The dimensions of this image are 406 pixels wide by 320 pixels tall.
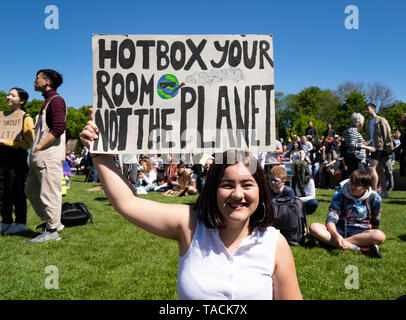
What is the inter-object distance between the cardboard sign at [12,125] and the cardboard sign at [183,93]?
13.1 feet

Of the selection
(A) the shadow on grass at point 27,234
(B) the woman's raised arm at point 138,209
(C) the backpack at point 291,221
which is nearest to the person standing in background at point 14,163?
(A) the shadow on grass at point 27,234

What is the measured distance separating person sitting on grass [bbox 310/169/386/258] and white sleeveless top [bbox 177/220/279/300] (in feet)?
10.9

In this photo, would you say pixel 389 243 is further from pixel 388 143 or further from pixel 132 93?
pixel 132 93

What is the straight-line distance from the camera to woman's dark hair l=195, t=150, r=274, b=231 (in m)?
1.65

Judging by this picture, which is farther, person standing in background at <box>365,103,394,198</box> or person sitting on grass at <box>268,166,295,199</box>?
person standing in background at <box>365,103,394,198</box>

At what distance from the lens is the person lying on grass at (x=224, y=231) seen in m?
1.54

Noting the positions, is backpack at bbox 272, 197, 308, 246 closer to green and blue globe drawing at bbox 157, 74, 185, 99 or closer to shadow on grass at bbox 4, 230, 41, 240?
green and blue globe drawing at bbox 157, 74, 185, 99

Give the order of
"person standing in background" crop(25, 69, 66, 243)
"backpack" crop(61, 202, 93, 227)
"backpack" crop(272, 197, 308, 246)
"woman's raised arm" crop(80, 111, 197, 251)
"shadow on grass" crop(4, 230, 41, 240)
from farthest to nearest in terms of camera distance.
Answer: "backpack" crop(61, 202, 93, 227)
"shadow on grass" crop(4, 230, 41, 240)
"backpack" crop(272, 197, 308, 246)
"person standing in background" crop(25, 69, 66, 243)
"woman's raised arm" crop(80, 111, 197, 251)

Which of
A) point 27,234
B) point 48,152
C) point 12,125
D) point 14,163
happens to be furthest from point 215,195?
point 27,234

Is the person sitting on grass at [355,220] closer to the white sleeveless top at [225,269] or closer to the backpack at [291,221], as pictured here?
the backpack at [291,221]

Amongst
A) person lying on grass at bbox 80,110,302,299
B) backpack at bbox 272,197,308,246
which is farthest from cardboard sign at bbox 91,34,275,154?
backpack at bbox 272,197,308,246

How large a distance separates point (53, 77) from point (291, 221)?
13.6 ft

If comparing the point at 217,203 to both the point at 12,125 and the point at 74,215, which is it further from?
the point at 74,215

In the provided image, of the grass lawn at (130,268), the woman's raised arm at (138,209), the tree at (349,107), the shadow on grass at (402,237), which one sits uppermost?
the tree at (349,107)
